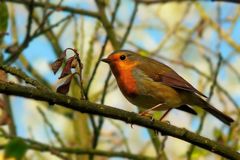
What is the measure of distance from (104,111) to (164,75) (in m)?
1.97

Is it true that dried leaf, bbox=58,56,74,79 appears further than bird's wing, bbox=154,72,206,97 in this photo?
No

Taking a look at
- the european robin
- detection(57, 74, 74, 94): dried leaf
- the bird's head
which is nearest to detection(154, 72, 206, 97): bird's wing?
the european robin

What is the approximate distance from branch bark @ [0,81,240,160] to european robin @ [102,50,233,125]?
43.3 inches

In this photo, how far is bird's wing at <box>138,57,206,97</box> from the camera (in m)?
4.14

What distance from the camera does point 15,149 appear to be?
6.55 ft

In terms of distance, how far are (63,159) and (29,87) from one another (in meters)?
1.98

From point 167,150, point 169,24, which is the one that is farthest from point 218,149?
point 169,24

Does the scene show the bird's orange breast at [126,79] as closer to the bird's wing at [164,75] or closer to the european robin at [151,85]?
the european robin at [151,85]

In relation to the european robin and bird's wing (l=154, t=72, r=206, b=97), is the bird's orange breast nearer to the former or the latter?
the european robin

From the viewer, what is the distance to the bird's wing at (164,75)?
4137 millimetres

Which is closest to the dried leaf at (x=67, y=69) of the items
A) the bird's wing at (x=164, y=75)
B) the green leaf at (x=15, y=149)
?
the green leaf at (x=15, y=149)

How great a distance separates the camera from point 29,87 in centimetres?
213

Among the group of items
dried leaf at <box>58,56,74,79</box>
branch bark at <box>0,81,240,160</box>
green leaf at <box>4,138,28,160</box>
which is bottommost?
green leaf at <box>4,138,28,160</box>

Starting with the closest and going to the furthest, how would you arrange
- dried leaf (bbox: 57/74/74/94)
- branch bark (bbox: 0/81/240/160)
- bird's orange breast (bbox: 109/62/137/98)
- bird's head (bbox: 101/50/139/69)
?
branch bark (bbox: 0/81/240/160)
dried leaf (bbox: 57/74/74/94)
bird's orange breast (bbox: 109/62/137/98)
bird's head (bbox: 101/50/139/69)
